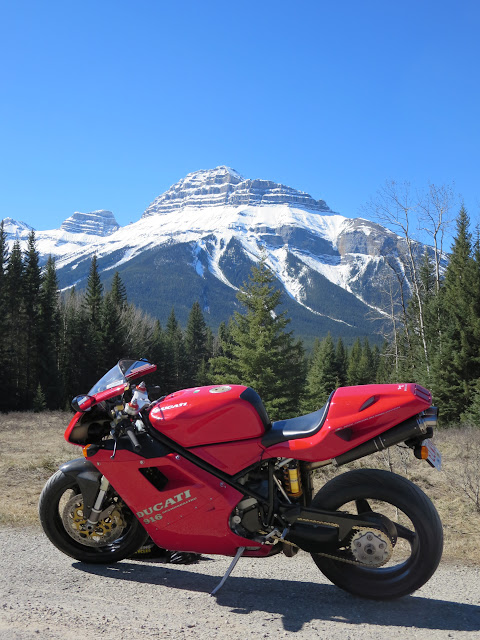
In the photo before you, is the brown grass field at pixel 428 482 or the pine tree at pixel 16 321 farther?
the pine tree at pixel 16 321

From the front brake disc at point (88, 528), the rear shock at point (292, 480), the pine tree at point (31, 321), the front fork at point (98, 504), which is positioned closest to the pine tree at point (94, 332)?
the pine tree at point (31, 321)

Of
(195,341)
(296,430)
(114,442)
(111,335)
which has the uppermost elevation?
(195,341)

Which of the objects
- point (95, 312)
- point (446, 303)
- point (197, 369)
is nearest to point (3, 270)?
point (95, 312)

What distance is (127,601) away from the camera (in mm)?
4004

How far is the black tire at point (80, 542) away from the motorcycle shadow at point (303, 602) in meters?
0.10

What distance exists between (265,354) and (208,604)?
96.3 ft

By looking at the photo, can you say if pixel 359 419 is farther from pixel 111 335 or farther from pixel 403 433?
pixel 111 335

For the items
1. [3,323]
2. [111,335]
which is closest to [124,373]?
[3,323]

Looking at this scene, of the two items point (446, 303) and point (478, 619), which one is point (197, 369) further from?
point (478, 619)

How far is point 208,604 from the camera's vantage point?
13.0ft

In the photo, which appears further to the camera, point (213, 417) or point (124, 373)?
point (124, 373)

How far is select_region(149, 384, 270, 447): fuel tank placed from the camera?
418 cm

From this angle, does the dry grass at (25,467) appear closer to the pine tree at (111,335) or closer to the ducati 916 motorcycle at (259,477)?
the ducati 916 motorcycle at (259,477)

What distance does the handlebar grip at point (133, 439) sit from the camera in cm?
436
